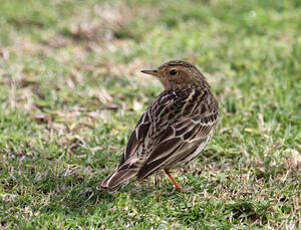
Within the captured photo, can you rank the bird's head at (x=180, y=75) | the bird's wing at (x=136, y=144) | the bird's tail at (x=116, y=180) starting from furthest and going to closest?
the bird's head at (x=180, y=75) < the bird's wing at (x=136, y=144) < the bird's tail at (x=116, y=180)

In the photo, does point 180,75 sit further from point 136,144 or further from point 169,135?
point 136,144

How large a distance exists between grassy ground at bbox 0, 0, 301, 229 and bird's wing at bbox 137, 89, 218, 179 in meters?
0.47

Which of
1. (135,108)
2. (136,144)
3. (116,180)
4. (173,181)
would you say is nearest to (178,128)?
(136,144)

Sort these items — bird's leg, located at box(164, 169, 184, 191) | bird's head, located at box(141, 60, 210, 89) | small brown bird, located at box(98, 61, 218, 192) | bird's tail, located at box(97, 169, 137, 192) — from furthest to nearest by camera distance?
bird's head, located at box(141, 60, 210, 89) → bird's leg, located at box(164, 169, 184, 191) → small brown bird, located at box(98, 61, 218, 192) → bird's tail, located at box(97, 169, 137, 192)

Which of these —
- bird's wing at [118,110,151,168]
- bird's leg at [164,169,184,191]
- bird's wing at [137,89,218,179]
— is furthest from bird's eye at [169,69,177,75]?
bird's leg at [164,169,184,191]

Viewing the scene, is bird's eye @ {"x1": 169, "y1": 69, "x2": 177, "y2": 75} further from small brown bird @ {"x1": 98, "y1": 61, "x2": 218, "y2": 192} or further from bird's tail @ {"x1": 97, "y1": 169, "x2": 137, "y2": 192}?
bird's tail @ {"x1": 97, "y1": 169, "x2": 137, "y2": 192}

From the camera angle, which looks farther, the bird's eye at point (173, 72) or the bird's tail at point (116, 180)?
the bird's eye at point (173, 72)

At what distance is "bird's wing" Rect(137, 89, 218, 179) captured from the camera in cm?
514

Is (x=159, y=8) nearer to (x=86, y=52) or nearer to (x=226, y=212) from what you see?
(x=86, y=52)

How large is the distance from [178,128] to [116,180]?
947mm

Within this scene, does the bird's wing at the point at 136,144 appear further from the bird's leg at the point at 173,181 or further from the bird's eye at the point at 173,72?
the bird's eye at the point at 173,72

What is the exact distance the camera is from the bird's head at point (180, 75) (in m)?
6.38

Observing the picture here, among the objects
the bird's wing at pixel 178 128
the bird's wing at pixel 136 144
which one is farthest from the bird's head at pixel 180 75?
the bird's wing at pixel 136 144

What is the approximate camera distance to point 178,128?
543 cm
